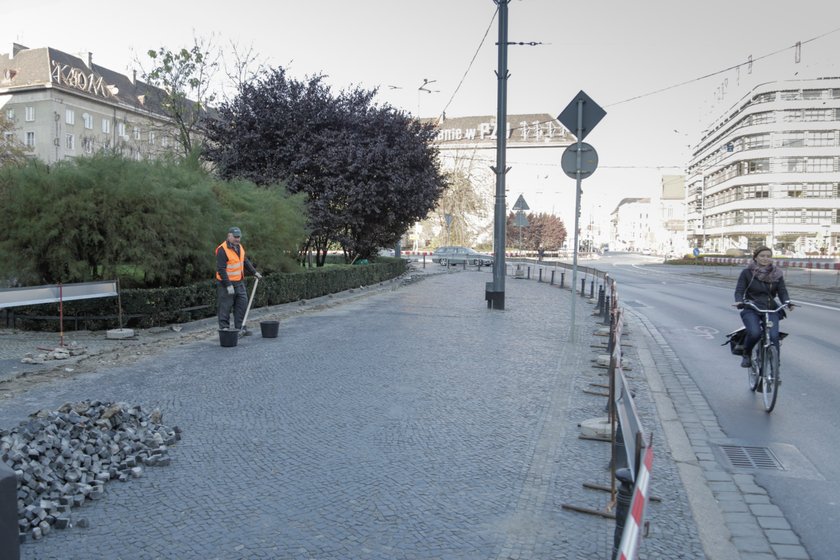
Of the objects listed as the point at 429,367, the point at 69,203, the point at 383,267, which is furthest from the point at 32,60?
the point at 429,367

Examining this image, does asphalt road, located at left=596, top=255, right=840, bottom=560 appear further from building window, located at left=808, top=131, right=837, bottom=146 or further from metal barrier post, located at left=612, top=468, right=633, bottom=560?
building window, located at left=808, top=131, right=837, bottom=146

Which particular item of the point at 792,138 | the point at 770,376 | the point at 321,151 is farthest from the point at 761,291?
the point at 792,138

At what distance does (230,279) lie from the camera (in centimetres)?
1078

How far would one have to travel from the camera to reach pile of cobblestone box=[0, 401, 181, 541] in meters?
3.81

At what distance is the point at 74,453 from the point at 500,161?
1214 centimetres

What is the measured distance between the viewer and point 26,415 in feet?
19.7

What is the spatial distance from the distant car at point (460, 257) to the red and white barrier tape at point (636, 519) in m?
42.7

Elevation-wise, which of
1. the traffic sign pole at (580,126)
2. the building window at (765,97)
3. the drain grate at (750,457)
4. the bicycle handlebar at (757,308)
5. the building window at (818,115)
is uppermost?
the building window at (765,97)

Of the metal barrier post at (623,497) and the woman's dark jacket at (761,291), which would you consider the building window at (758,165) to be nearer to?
the woman's dark jacket at (761,291)

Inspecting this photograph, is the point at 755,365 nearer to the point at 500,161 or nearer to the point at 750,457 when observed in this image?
the point at 750,457

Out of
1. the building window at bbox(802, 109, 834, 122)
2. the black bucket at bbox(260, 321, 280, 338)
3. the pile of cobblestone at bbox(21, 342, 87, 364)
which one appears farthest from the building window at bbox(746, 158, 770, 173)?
the pile of cobblestone at bbox(21, 342, 87, 364)

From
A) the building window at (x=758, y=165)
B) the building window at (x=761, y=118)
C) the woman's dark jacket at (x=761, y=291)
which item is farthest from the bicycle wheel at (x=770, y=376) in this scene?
the building window at (x=758, y=165)

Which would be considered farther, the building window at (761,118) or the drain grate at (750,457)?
the building window at (761,118)

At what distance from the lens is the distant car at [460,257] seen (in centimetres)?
4662
